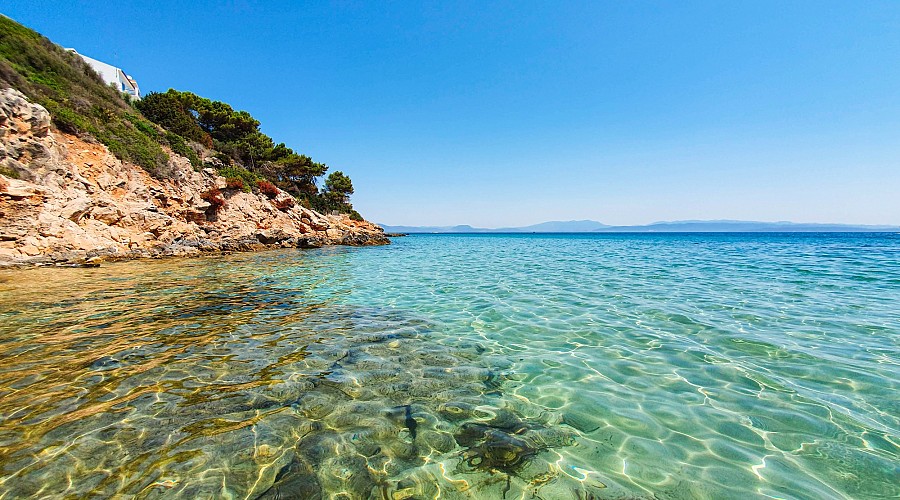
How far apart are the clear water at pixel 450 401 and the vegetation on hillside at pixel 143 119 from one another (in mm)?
22514

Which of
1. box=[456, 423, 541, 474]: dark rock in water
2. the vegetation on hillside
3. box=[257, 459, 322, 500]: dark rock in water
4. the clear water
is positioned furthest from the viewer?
the vegetation on hillside

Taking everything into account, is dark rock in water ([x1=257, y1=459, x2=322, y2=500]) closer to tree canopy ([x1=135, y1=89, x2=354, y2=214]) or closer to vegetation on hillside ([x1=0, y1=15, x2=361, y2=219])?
vegetation on hillside ([x1=0, y1=15, x2=361, y2=219])

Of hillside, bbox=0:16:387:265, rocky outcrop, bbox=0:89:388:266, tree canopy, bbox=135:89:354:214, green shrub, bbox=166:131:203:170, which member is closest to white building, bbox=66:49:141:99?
tree canopy, bbox=135:89:354:214

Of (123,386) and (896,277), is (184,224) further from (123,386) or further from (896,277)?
(896,277)

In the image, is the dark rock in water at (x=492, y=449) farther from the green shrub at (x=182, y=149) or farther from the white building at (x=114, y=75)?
the white building at (x=114, y=75)

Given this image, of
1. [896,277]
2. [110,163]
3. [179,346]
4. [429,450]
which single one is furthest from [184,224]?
[896,277]

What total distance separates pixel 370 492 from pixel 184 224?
29878 mm

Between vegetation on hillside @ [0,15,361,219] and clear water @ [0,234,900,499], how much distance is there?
2251 cm

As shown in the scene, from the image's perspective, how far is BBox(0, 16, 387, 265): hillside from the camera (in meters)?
17.3

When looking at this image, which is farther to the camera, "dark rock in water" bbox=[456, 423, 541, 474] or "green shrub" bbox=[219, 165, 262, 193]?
"green shrub" bbox=[219, 165, 262, 193]

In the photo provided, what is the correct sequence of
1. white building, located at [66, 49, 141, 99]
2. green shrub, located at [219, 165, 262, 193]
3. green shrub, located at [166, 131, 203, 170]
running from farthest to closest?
white building, located at [66, 49, 141, 99]
green shrub, located at [219, 165, 262, 193]
green shrub, located at [166, 131, 203, 170]

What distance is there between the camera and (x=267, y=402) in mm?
4086

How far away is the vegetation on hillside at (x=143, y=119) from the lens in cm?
2401

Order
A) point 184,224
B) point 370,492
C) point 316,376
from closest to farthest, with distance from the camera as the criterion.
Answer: point 370,492 < point 316,376 < point 184,224
